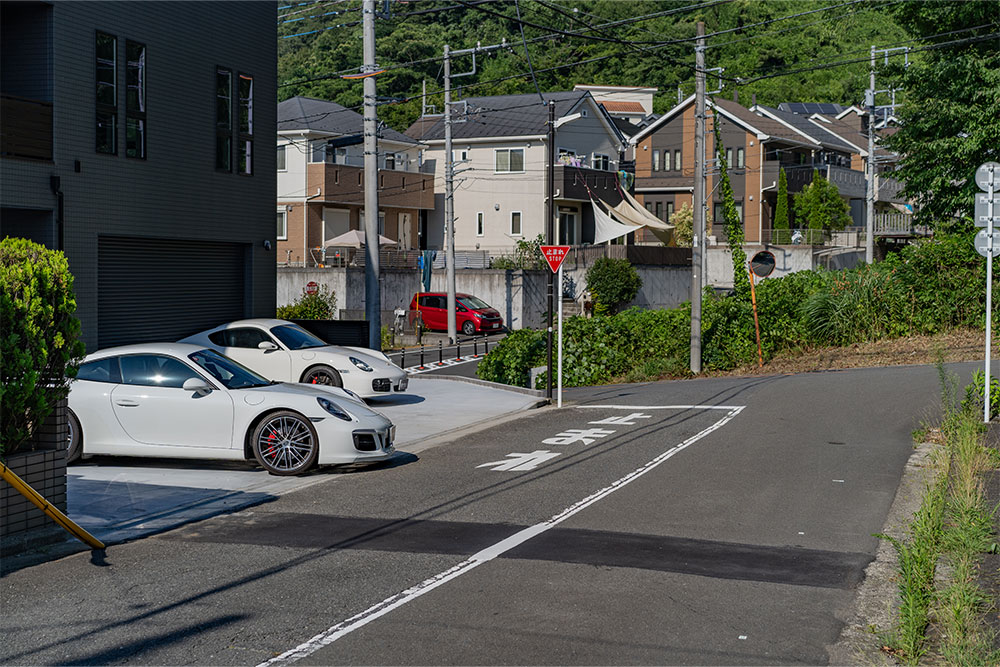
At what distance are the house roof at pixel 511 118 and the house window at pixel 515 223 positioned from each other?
396cm

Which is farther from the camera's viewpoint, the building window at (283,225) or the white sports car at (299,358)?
A: the building window at (283,225)

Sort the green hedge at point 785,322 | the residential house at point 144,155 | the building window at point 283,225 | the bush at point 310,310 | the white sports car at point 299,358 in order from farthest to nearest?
the building window at point 283,225 < the bush at point 310,310 < the green hedge at point 785,322 < the white sports car at point 299,358 < the residential house at point 144,155

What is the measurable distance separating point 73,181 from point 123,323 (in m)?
2.88

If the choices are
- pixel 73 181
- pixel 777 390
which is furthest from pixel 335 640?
pixel 777 390

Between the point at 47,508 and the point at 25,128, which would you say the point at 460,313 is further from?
the point at 47,508

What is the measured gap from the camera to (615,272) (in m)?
44.2

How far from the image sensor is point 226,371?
1255cm

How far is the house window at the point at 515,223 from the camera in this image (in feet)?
175

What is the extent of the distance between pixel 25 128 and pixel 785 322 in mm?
18671

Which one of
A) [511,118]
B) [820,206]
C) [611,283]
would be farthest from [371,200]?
[820,206]

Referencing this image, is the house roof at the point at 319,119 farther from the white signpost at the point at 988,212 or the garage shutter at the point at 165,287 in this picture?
the white signpost at the point at 988,212

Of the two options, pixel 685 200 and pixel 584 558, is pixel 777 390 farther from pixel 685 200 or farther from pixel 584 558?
pixel 685 200

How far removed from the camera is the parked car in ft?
132

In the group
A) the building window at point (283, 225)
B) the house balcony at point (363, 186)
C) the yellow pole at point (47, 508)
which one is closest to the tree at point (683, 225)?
the house balcony at point (363, 186)
